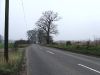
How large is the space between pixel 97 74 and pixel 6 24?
731cm

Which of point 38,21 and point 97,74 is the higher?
point 38,21

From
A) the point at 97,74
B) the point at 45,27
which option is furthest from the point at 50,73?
the point at 45,27

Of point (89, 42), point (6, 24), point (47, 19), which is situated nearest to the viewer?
point (6, 24)

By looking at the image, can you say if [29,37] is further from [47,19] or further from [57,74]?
[57,74]

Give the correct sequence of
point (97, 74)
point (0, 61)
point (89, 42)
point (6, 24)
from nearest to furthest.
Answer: point (97, 74) < point (0, 61) < point (6, 24) < point (89, 42)

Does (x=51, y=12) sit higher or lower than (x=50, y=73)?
higher

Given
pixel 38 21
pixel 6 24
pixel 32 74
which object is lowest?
pixel 32 74

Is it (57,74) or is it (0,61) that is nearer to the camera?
(57,74)

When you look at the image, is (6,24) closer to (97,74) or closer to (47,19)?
(97,74)

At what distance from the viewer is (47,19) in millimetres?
107312

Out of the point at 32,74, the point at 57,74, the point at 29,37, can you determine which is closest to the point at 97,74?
the point at 57,74

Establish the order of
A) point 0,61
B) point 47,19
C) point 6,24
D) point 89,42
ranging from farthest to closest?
point 47,19 → point 89,42 → point 6,24 → point 0,61

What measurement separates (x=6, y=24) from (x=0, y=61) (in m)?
3.06

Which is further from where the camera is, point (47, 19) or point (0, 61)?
point (47, 19)
